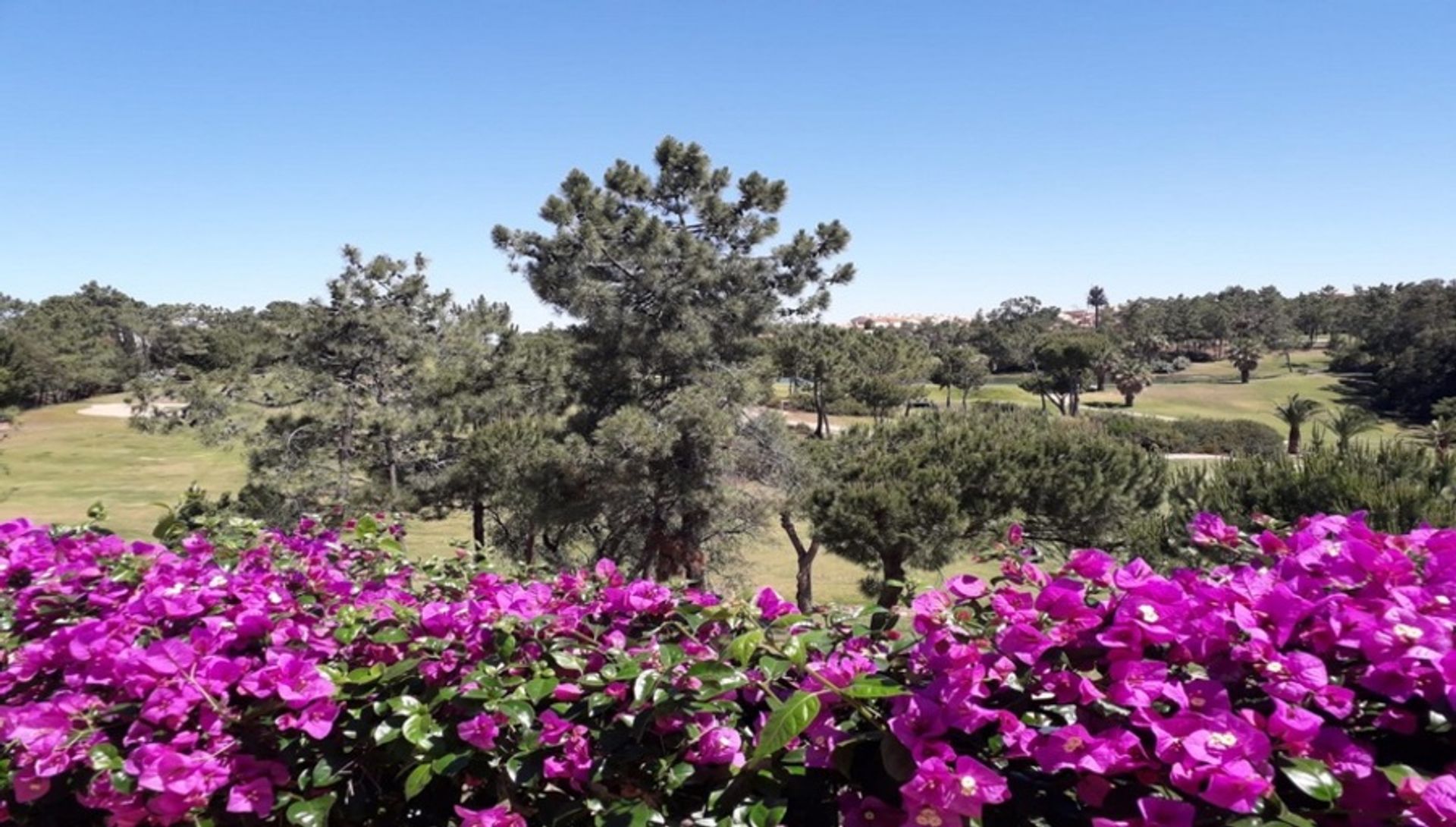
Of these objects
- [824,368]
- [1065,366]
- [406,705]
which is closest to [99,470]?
[824,368]

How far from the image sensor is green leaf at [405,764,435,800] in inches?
49.0

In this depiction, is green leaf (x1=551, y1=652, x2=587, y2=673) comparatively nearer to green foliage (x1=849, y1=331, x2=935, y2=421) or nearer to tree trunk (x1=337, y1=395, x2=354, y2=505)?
tree trunk (x1=337, y1=395, x2=354, y2=505)

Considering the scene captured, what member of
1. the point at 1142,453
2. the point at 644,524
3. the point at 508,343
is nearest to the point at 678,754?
the point at 644,524

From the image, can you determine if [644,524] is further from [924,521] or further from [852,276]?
[852,276]

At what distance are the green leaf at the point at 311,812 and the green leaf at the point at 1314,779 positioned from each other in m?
1.38

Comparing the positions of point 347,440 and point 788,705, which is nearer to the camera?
point 788,705

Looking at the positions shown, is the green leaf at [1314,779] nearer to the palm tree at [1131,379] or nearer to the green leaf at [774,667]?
the green leaf at [774,667]

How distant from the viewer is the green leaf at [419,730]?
1324mm

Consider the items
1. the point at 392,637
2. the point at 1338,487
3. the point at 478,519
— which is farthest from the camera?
the point at 478,519

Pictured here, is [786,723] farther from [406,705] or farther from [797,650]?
[406,705]

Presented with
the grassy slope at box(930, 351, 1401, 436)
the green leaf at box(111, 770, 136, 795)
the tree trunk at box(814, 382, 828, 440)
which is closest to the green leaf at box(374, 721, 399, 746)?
the green leaf at box(111, 770, 136, 795)

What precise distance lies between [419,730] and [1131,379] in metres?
58.1

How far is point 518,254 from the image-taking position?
12.9m

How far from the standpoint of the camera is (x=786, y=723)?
112 cm
